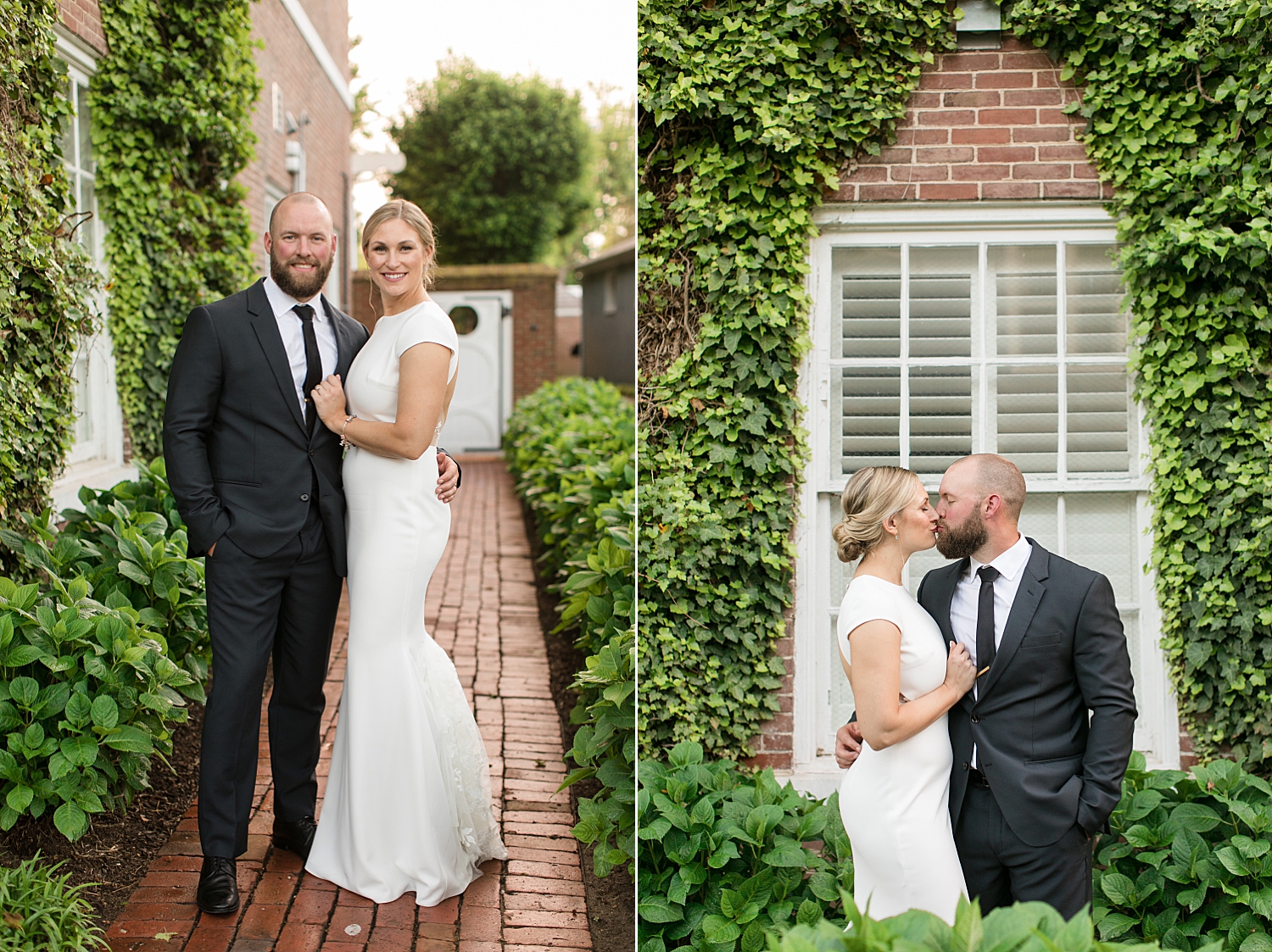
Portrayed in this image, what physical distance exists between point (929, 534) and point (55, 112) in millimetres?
3393

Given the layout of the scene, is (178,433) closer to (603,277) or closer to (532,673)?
(532,673)

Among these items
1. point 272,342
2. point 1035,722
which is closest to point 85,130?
point 272,342

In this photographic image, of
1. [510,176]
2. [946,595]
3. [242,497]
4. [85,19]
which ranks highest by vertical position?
[510,176]

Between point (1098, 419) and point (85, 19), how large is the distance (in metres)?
4.38

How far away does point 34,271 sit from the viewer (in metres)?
3.48

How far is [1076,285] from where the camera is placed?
12.8 ft

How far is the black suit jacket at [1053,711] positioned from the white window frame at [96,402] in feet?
11.3

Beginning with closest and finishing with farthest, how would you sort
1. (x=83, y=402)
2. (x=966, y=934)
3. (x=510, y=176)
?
(x=966, y=934) → (x=83, y=402) → (x=510, y=176)

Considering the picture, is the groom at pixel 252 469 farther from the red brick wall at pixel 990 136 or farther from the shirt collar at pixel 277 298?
the red brick wall at pixel 990 136

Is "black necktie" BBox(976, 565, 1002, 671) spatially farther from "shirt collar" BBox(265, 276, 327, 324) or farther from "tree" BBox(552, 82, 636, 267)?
"tree" BBox(552, 82, 636, 267)

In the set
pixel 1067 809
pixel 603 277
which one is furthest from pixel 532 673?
pixel 603 277

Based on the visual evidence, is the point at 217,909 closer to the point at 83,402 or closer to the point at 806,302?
the point at 83,402

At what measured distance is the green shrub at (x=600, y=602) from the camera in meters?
2.80

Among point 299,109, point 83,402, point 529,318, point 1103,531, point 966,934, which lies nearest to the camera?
point 966,934
